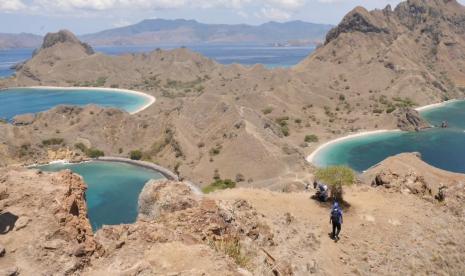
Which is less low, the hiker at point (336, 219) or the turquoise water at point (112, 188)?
the hiker at point (336, 219)

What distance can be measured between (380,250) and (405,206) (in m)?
7.69

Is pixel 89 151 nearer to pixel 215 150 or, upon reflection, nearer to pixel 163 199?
pixel 215 150

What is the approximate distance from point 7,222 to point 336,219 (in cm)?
1986

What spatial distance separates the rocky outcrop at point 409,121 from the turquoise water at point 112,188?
298ft

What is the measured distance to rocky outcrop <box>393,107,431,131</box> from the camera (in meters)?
146

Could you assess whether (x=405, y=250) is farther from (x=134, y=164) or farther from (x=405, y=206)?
(x=134, y=164)

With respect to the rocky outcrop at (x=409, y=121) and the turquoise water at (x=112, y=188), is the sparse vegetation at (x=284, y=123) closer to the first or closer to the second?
the rocky outcrop at (x=409, y=121)

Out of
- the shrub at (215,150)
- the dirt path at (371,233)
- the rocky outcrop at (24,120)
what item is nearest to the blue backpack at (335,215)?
the dirt path at (371,233)

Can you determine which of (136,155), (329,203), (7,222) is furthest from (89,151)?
(7,222)

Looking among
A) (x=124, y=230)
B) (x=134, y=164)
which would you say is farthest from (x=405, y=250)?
(x=134, y=164)

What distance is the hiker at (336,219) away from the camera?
2920cm

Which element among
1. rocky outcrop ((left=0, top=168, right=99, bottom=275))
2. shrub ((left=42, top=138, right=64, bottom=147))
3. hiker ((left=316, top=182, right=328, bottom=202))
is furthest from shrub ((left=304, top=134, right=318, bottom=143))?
rocky outcrop ((left=0, top=168, right=99, bottom=275))

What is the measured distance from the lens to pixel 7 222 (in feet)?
56.8

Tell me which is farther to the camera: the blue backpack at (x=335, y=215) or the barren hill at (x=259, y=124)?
the barren hill at (x=259, y=124)
